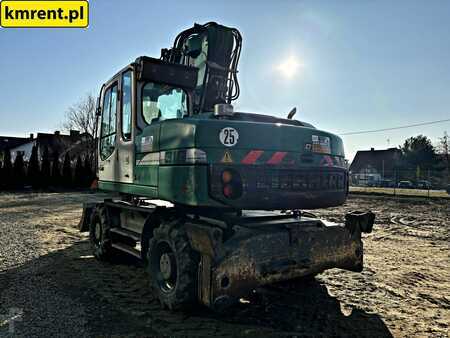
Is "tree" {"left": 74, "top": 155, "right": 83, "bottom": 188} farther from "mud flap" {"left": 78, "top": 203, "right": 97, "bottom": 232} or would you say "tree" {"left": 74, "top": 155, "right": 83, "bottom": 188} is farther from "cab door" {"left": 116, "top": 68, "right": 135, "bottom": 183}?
"cab door" {"left": 116, "top": 68, "right": 135, "bottom": 183}

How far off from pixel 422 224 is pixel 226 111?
977cm

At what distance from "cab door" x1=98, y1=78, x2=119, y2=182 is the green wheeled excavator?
0.06 m

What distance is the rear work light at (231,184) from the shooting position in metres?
3.32

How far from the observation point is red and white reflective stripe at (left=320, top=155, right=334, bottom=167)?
4035 mm

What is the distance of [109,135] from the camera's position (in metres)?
5.53

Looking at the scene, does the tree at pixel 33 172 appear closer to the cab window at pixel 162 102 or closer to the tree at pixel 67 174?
the tree at pixel 67 174

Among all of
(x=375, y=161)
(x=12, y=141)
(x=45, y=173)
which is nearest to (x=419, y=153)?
(x=375, y=161)

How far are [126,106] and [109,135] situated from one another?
0.83 meters

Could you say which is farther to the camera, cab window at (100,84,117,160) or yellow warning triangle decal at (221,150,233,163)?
cab window at (100,84,117,160)

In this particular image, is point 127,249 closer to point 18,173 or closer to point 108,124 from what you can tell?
point 108,124

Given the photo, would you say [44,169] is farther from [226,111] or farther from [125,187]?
A: [226,111]

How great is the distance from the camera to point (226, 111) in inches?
145

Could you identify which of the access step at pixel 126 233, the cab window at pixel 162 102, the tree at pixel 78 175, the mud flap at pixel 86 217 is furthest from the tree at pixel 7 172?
the cab window at pixel 162 102

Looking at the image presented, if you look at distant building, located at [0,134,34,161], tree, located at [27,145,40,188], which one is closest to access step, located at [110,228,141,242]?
tree, located at [27,145,40,188]
